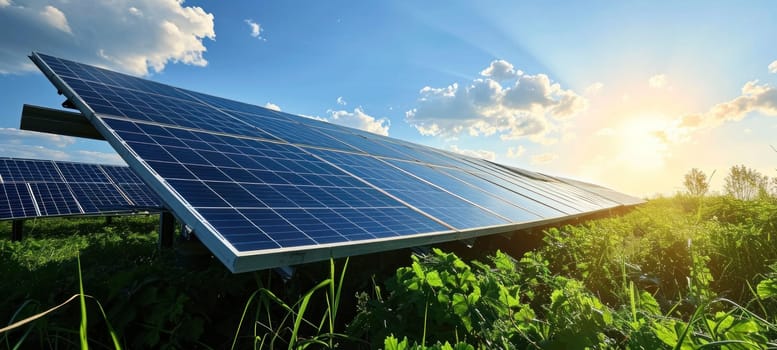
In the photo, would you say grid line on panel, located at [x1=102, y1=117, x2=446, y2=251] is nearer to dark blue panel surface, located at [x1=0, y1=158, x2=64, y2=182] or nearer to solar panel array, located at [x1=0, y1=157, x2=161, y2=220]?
solar panel array, located at [x1=0, y1=157, x2=161, y2=220]

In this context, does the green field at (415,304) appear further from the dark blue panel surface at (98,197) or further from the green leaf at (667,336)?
the dark blue panel surface at (98,197)

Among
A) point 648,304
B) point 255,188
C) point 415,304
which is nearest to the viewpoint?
point 415,304

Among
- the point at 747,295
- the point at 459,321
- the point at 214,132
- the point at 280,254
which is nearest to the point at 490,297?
the point at 459,321

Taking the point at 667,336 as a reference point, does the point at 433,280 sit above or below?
below

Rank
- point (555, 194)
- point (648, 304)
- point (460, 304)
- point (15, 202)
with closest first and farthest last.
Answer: point (460, 304) < point (648, 304) < point (15, 202) < point (555, 194)

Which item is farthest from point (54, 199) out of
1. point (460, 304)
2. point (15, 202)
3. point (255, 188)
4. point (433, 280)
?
point (460, 304)

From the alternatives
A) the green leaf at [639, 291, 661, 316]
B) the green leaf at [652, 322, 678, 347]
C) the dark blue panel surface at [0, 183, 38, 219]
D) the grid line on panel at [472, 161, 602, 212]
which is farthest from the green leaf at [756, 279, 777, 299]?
the dark blue panel surface at [0, 183, 38, 219]

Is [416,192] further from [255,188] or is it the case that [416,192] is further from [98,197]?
[98,197]

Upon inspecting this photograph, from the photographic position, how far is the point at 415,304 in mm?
2227

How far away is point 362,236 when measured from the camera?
307 cm

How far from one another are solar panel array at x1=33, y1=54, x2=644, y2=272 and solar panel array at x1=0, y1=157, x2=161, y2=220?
17.4 ft

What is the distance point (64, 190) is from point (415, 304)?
52.2 feet

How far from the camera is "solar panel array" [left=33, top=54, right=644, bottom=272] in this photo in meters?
2.55

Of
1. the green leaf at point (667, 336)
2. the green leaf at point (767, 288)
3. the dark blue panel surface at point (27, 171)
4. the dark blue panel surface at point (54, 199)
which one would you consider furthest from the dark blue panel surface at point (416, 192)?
the dark blue panel surface at point (27, 171)
